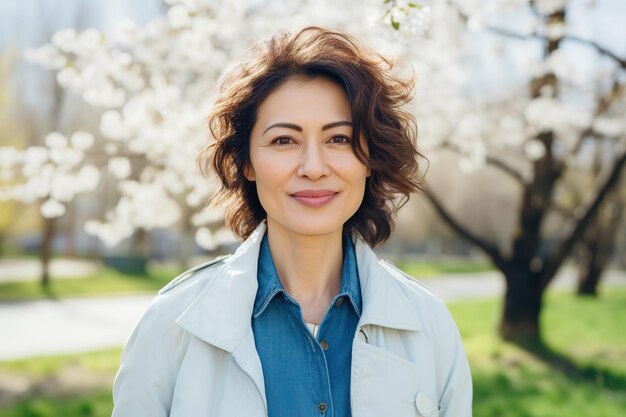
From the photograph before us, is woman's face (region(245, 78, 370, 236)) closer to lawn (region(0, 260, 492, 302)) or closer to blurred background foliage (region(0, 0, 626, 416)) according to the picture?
blurred background foliage (region(0, 0, 626, 416))

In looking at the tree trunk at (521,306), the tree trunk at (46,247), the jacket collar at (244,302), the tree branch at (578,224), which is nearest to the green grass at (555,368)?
the tree trunk at (521,306)

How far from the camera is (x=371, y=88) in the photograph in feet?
7.21

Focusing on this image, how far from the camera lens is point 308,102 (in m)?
2.12

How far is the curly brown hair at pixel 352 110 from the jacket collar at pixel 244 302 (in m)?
0.22

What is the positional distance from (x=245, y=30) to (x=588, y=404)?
16.5ft

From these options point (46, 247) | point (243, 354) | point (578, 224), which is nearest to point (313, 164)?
point (243, 354)

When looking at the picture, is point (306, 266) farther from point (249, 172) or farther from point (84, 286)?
point (84, 286)

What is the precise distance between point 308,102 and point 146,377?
88cm

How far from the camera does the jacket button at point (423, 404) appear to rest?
205 centimetres

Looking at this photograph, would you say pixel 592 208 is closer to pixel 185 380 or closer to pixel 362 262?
pixel 362 262

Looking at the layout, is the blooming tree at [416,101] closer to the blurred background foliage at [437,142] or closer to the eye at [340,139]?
the blurred background foliage at [437,142]

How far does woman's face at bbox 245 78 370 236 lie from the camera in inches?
83.0

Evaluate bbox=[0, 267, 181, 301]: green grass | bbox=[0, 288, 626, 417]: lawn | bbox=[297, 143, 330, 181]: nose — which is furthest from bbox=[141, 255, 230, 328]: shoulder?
bbox=[0, 267, 181, 301]: green grass

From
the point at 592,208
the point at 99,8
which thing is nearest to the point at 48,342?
the point at 592,208
